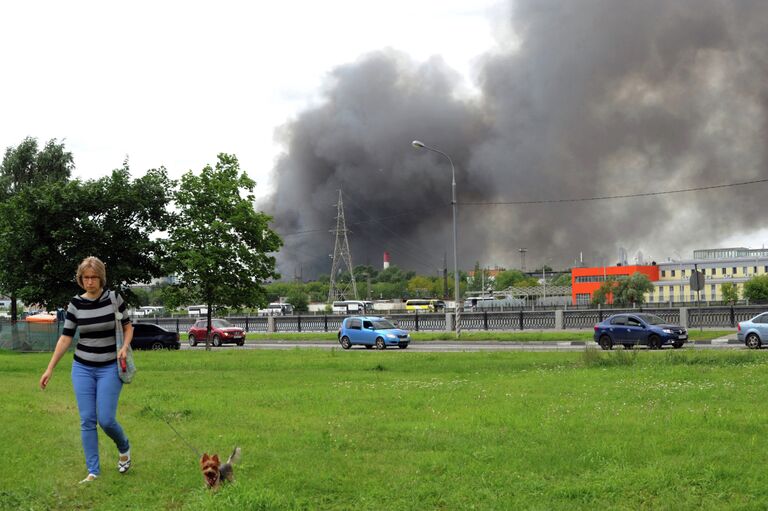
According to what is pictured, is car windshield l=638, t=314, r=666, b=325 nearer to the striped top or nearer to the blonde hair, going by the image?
the striped top

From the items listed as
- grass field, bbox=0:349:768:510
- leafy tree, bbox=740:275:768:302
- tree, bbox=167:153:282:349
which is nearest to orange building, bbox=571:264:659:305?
leafy tree, bbox=740:275:768:302

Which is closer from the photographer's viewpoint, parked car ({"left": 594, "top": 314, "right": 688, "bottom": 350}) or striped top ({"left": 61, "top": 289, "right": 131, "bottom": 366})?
striped top ({"left": 61, "top": 289, "right": 131, "bottom": 366})

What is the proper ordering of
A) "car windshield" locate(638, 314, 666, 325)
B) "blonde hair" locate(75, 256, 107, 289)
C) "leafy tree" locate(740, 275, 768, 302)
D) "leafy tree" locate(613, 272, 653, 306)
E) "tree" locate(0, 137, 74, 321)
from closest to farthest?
1. "blonde hair" locate(75, 256, 107, 289)
2. "car windshield" locate(638, 314, 666, 325)
3. "tree" locate(0, 137, 74, 321)
4. "leafy tree" locate(740, 275, 768, 302)
5. "leafy tree" locate(613, 272, 653, 306)

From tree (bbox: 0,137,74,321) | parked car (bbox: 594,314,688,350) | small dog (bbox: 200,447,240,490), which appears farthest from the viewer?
tree (bbox: 0,137,74,321)

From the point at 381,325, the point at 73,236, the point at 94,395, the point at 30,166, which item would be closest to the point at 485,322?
the point at 381,325

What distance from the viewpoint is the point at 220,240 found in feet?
122

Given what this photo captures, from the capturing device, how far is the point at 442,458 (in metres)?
8.05

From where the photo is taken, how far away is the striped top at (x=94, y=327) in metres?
7.32

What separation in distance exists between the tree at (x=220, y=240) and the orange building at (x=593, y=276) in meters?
130

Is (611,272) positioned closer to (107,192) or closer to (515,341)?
(515,341)

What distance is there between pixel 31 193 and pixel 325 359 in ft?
63.4

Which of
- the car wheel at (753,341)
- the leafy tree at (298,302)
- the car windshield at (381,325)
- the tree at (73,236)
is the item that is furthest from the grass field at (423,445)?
the leafy tree at (298,302)

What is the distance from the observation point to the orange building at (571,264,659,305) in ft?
535

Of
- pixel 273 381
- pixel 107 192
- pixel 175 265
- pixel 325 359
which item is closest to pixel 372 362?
pixel 325 359
